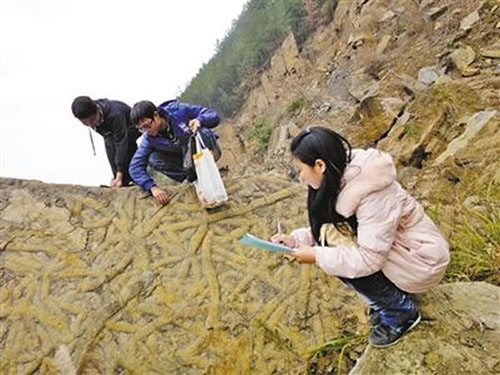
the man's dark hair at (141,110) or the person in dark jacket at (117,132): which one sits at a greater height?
the man's dark hair at (141,110)

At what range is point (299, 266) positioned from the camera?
364 cm

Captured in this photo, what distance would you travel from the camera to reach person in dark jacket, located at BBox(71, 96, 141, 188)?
4156 millimetres

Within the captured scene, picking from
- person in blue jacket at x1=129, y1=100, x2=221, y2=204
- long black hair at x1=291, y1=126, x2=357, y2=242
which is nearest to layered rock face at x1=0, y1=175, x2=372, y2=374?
person in blue jacket at x1=129, y1=100, x2=221, y2=204

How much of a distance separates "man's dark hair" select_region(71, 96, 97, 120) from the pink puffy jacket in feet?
7.79

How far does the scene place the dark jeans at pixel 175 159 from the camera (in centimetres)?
385

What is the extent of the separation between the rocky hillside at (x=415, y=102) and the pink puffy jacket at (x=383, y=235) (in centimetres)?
115

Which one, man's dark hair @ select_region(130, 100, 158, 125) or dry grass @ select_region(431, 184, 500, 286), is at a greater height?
man's dark hair @ select_region(130, 100, 158, 125)

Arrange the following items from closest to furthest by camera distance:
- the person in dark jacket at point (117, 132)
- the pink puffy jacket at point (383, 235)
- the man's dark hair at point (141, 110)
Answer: the pink puffy jacket at point (383, 235)
the man's dark hair at point (141, 110)
the person in dark jacket at point (117, 132)

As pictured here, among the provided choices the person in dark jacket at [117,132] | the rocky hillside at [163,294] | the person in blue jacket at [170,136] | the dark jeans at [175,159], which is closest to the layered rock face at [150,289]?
the rocky hillside at [163,294]

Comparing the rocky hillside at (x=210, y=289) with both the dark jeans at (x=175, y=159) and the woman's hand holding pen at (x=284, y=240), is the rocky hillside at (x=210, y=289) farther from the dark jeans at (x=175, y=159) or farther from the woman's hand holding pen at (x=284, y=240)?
the woman's hand holding pen at (x=284, y=240)

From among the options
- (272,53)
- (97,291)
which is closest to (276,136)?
(272,53)

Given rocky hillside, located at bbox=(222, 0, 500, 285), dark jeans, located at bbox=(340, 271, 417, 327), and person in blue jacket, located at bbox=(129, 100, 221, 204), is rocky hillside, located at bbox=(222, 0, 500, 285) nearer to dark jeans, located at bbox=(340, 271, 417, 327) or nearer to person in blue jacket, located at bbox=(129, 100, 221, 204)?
dark jeans, located at bbox=(340, 271, 417, 327)

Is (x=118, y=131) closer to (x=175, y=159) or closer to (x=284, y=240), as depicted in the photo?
(x=175, y=159)

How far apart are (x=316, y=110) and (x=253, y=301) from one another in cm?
976
